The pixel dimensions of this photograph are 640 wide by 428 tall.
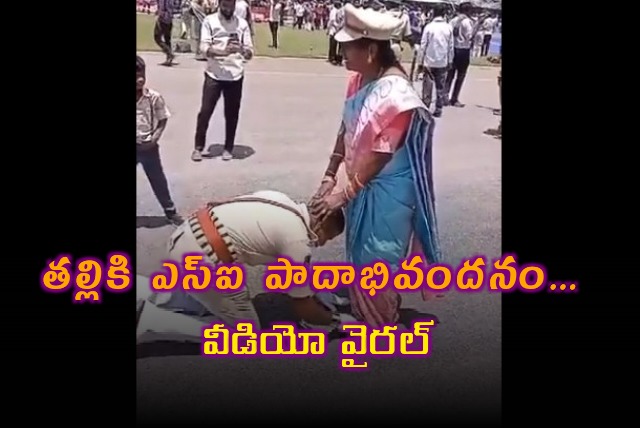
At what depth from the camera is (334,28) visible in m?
3.87

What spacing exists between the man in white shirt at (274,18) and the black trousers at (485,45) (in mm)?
874

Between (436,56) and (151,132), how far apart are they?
4.09 ft

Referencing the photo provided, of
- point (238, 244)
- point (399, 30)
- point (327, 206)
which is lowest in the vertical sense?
point (238, 244)

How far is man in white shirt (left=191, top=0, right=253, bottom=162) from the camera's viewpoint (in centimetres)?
385

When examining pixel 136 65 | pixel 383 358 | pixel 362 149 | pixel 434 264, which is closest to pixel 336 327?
pixel 383 358

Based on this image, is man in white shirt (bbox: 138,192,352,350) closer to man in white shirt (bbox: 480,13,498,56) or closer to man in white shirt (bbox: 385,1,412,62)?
man in white shirt (bbox: 385,1,412,62)

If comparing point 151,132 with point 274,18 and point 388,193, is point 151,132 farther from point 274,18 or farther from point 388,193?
point 388,193

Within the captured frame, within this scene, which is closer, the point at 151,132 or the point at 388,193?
the point at 151,132

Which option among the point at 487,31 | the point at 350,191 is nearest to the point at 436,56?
the point at 487,31

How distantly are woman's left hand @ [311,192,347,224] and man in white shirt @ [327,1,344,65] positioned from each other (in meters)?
0.58

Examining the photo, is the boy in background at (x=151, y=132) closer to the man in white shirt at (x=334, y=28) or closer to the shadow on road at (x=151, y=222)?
the shadow on road at (x=151, y=222)
